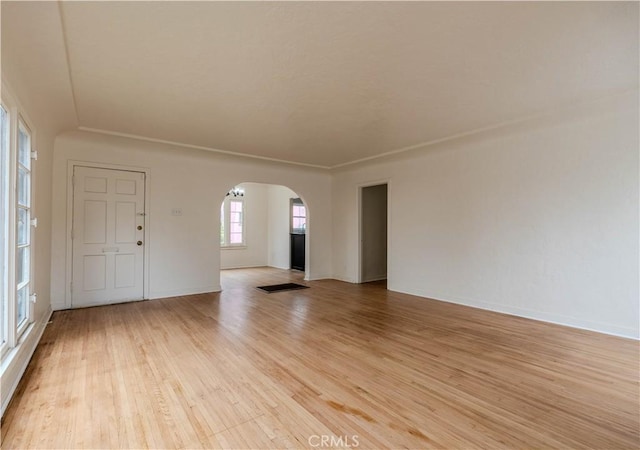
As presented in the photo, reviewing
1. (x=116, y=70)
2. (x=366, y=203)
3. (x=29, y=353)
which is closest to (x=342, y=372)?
(x=29, y=353)

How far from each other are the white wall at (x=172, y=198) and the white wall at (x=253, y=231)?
325 cm

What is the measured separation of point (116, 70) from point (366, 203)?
17.2ft

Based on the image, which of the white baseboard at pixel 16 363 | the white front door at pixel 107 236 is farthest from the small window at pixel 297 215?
the white baseboard at pixel 16 363

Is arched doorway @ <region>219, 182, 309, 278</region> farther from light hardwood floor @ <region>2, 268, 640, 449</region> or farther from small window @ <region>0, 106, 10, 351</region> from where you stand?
small window @ <region>0, 106, 10, 351</region>

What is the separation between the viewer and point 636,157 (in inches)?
132

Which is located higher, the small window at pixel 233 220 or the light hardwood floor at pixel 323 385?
the small window at pixel 233 220

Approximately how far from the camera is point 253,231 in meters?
9.48

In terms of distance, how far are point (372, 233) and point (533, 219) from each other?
3428 millimetres

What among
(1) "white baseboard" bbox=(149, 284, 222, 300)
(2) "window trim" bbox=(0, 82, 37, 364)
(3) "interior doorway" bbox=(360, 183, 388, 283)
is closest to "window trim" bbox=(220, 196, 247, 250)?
(1) "white baseboard" bbox=(149, 284, 222, 300)

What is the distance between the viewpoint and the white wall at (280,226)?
29.7 ft

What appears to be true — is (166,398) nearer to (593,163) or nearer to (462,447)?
(462,447)

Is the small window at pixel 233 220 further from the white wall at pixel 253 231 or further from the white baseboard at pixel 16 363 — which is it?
the white baseboard at pixel 16 363

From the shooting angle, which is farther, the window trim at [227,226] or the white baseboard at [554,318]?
the window trim at [227,226]

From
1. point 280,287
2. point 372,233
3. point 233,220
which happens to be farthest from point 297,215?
point 280,287
